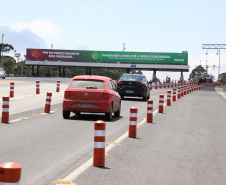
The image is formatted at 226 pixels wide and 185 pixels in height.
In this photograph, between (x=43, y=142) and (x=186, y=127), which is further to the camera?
(x=186, y=127)

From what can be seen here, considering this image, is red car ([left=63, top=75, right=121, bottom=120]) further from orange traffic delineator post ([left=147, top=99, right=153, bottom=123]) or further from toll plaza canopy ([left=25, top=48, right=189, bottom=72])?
toll plaza canopy ([left=25, top=48, right=189, bottom=72])

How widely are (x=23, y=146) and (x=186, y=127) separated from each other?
653 cm

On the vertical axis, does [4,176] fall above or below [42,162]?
above

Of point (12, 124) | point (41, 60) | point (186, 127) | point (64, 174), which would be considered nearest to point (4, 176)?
point (64, 174)

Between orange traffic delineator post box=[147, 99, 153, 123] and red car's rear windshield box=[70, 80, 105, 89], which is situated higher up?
red car's rear windshield box=[70, 80, 105, 89]

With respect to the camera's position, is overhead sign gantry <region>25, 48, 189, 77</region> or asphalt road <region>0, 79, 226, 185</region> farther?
overhead sign gantry <region>25, 48, 189, 77</region>

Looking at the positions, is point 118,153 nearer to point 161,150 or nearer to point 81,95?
point 161,150

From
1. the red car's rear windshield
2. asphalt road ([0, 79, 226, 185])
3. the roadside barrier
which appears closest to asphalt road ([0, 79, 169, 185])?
asphalt road ([0, 79, 226, 185])

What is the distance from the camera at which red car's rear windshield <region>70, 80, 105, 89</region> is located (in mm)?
15984

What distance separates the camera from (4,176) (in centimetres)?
371

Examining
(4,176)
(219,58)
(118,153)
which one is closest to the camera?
(4,176)

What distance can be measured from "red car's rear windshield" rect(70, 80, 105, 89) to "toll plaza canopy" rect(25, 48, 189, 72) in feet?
282

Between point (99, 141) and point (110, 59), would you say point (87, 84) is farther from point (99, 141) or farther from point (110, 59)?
point (110, 59)

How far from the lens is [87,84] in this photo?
52.6ft
